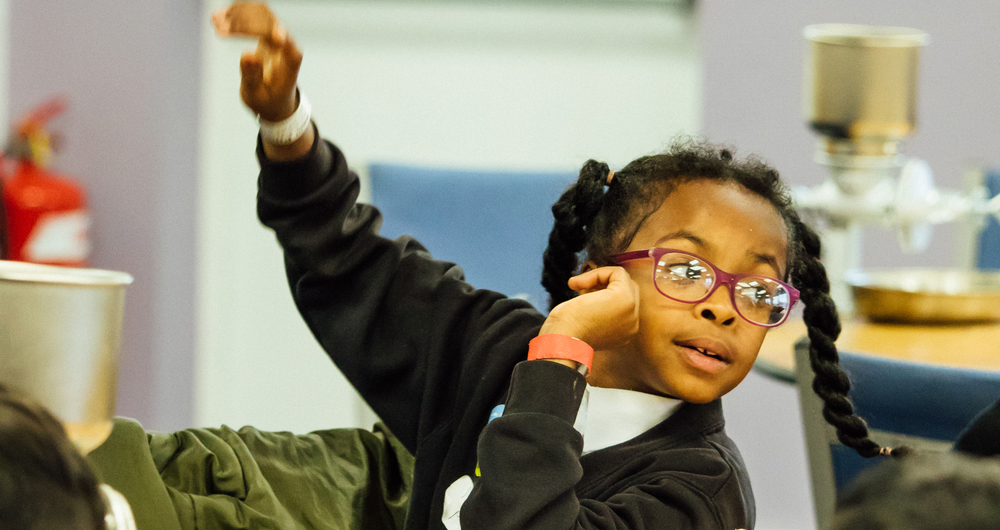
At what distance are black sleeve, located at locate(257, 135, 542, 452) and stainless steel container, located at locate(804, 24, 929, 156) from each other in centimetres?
90

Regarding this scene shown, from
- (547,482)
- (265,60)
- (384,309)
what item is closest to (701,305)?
(547,482)

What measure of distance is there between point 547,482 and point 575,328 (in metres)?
0.16

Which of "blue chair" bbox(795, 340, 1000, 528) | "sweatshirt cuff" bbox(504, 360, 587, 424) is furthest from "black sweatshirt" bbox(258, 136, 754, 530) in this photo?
"blue chair" bbox(795, 340, 1000, 528)

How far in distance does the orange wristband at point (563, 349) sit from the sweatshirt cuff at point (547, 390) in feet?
0.06

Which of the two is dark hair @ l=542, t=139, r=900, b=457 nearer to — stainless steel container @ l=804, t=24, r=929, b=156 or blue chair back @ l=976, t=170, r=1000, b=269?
stainless steel container @ l=804, t=24, r=929, b=156

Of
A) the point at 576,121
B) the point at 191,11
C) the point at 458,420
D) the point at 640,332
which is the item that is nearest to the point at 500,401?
the point at 458,420

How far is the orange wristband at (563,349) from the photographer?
0.85 m

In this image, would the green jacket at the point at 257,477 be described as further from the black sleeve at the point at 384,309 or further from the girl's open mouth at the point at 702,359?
the girl's open mouth at the point at 702,359

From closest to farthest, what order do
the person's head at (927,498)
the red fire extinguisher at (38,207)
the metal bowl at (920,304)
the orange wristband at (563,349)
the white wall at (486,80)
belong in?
1. the person's head at (927,498)
2. the orange wristband at (563,349)
3. the metal bowl at (920,304)
4. the red fire extinguisher at (38,207)
5. the white wall at (486,80)

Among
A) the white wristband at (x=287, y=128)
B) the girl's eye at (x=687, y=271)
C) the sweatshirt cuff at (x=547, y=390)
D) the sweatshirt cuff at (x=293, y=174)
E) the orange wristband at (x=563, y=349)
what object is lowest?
the sweatshirt cuff at (x=547, y=390)

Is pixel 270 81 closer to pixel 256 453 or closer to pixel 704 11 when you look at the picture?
pixel 256 453

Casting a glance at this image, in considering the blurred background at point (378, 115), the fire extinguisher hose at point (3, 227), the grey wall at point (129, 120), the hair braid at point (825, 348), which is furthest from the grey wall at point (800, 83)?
the fire extinguisher hose at point (3, 227)

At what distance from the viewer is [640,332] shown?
37.0 inches

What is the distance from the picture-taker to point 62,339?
0.76 metres
